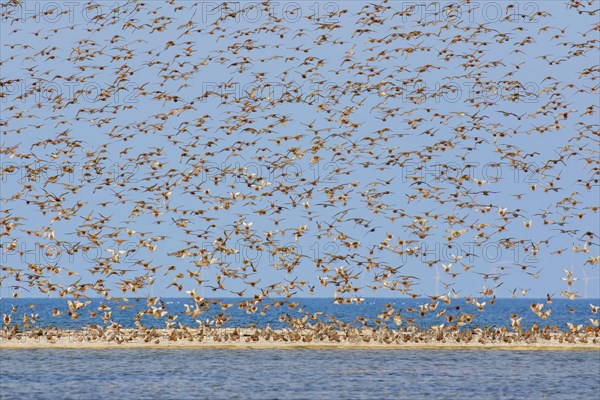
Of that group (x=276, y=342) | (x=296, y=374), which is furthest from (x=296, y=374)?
(x=276, y=342)

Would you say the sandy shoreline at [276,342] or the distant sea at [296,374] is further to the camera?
the sandy shoreline at [276,342]

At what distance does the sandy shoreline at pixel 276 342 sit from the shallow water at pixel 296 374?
2.13 metres

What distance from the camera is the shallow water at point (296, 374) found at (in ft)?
135

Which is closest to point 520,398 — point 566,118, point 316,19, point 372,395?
point 372,395

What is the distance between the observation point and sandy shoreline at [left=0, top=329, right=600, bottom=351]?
6050cm

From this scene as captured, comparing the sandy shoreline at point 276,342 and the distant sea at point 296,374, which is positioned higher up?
the sandy shoreline at point 276,342

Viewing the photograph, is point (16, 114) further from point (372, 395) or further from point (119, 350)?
point (372, 395)

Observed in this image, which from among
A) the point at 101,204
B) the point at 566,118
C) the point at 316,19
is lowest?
the point at 101,204

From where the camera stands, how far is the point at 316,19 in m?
53.2

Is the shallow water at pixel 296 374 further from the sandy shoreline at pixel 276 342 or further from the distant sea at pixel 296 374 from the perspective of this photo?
the sandy shoreline at pixel 276 342

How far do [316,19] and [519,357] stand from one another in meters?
20.6

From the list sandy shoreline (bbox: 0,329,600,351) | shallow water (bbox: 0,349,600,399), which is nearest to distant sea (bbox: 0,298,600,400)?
shallow water (bbox: 0,349,600,399)

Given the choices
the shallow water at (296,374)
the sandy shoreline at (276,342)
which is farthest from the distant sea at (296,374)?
the sandy shoreline at (276,342)

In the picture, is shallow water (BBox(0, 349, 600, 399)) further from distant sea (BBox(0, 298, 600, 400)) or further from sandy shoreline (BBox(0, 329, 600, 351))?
sandy shoreline (BBox(0, 329, 600, 351))
